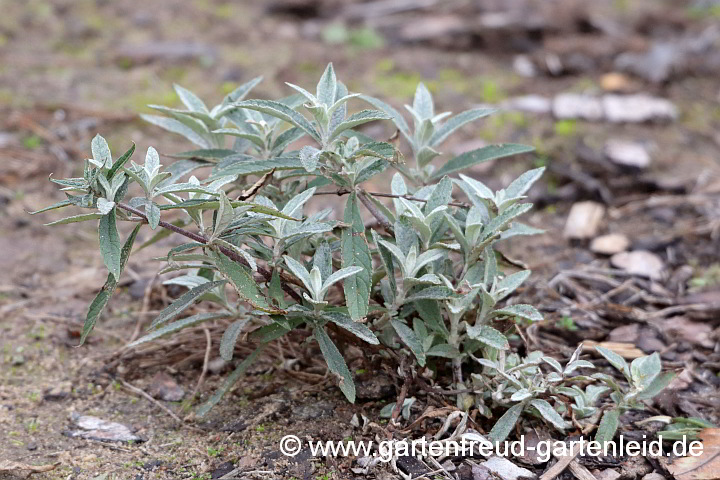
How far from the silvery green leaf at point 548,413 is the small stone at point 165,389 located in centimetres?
121

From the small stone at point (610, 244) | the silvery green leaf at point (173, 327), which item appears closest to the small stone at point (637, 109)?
the small stone at point (610, 244)

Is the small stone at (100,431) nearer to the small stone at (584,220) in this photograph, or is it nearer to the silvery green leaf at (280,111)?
the silvery green leaf at (280,111)

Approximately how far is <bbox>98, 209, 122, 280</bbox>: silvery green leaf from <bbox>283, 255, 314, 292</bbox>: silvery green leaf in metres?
0.47

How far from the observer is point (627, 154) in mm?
3848

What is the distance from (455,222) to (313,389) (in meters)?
0.76

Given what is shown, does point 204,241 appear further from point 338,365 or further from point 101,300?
point 338,365

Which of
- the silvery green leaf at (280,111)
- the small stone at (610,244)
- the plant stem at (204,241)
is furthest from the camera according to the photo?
the small stone at (610,244)

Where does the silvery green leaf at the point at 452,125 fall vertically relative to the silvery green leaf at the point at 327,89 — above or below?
below

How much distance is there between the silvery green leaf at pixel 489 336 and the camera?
202cm

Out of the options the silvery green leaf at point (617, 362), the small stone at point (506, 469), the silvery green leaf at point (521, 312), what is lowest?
the small stone at point (506, 469)

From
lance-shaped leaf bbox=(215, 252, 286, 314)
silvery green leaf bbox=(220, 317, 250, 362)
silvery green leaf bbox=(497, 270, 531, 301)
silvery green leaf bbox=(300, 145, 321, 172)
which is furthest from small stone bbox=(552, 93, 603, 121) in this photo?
lance-shaped leaf bbox=(215, 252, 286, 314)

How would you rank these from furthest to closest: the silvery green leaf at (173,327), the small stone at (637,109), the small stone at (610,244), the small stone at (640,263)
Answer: the small stone at (637,109) → the small stone at (610,244) → the small stone at (640,263) → the silvery green leaf at (173,327)

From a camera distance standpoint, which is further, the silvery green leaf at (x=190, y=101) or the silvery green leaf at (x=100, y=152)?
the silvery green leaf at (x=190, y=101)

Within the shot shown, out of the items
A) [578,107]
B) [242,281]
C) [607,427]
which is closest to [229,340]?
[242,281]
